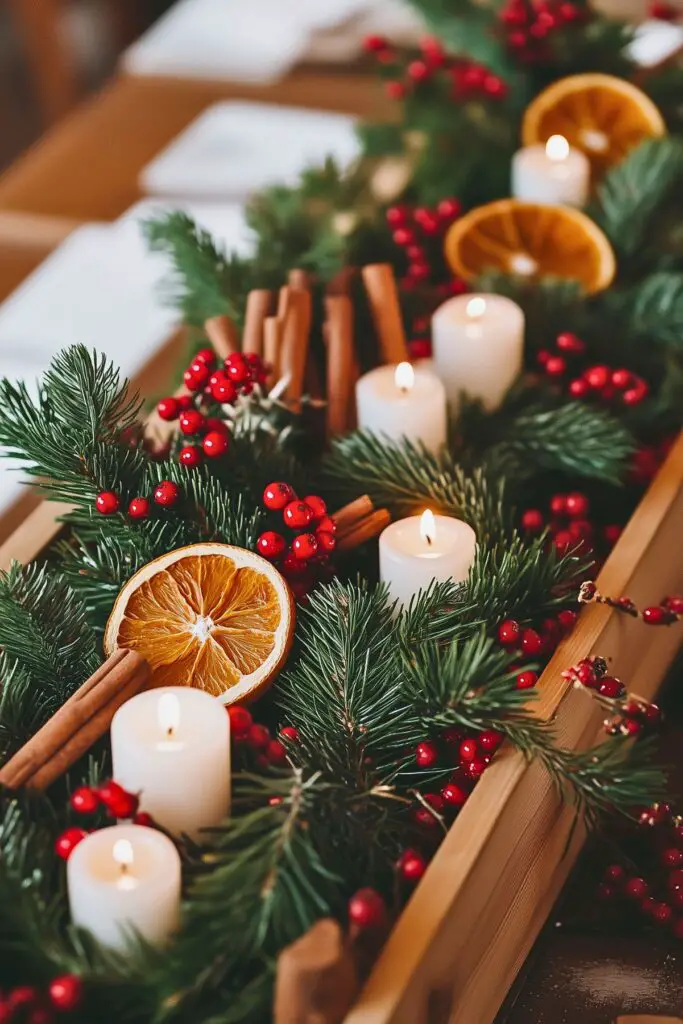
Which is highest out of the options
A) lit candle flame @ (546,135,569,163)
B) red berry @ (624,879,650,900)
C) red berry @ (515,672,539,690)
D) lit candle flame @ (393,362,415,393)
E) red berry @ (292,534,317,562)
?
lit candle flame @ (546,135,569,163)

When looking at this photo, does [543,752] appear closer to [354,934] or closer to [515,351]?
[354,934]

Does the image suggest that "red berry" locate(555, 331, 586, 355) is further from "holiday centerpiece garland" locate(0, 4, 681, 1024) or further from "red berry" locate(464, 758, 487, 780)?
"red berry" locate(464, 758, 487, 780)

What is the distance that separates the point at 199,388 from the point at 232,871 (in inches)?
14.7

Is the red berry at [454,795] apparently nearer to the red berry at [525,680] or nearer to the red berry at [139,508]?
the red berry at [525,680]

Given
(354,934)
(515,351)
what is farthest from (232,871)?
(515,351)

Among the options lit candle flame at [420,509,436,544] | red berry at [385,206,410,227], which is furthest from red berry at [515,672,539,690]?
red berry at [385,206,410,227]

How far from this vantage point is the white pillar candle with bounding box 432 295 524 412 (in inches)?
39.0

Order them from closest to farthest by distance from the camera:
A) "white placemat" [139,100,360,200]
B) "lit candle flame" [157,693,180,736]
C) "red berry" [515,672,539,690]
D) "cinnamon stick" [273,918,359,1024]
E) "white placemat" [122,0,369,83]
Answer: "cinnamon stick" [273,918,359,1024] < "lit candle flame" [157,693,180,736] < "red berry" [515,672,539,690] < "white placemat" [139,100,360,200] < "white placemat" [122,0,369,83]

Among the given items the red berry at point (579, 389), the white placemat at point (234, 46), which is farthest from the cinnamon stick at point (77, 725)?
the white placemat at point (234, 46)

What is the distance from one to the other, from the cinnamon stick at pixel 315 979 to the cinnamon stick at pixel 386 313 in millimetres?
552

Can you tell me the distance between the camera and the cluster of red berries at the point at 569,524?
937 millimetres

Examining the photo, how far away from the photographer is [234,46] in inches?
75.5

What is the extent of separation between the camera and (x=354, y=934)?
2.01 ft

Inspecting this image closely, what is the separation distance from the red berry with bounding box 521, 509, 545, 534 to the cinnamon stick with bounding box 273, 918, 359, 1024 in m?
0.42
